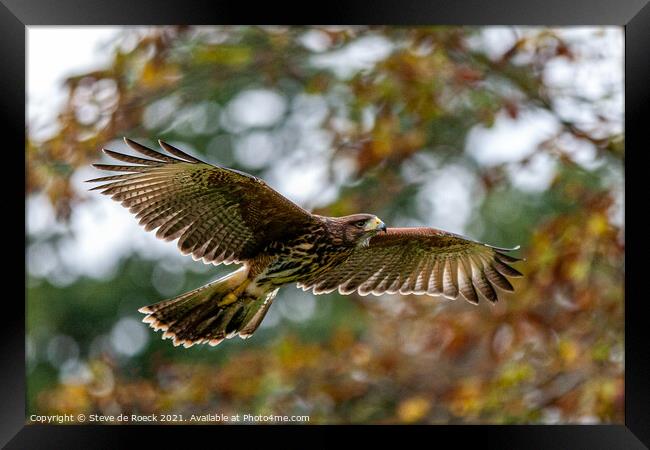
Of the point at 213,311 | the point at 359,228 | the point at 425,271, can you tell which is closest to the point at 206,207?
the point at 213,311

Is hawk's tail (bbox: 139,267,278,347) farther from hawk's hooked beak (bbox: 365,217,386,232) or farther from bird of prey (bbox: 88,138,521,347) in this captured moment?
hawk's hooked beak (bbox: 365,217,386,232)

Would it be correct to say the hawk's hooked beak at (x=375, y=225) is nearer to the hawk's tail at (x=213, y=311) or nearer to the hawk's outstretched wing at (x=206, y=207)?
the hawk's outstretched wing at (x=206, y=207)

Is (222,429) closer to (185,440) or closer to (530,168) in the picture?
(185,440)

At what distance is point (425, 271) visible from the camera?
477 centimetres

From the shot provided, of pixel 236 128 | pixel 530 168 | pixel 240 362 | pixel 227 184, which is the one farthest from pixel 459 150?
pixel 227 184

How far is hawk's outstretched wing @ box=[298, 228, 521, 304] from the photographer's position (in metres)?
4.66

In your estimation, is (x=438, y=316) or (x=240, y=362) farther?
(x=240, y=362)

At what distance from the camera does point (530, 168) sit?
7.07 metres

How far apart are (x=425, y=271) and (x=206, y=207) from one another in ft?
4.40
